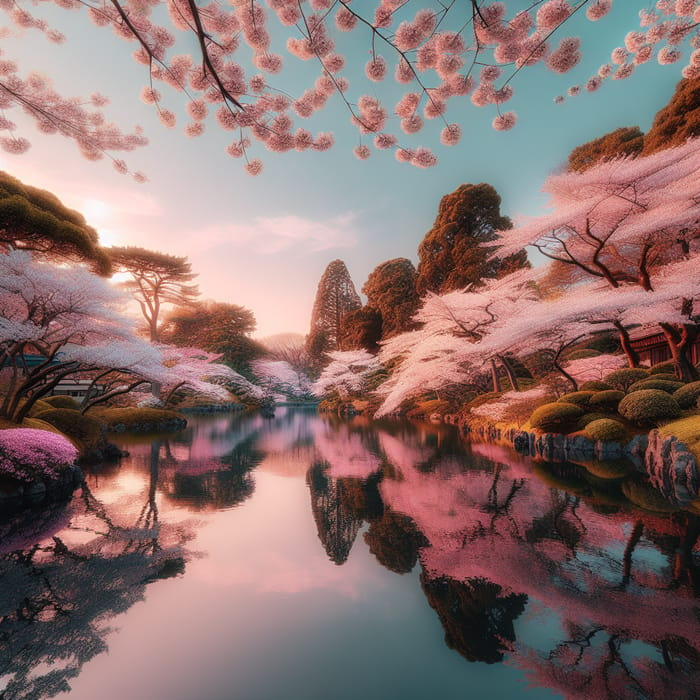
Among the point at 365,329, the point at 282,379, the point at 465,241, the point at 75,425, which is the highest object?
the point at 465,241

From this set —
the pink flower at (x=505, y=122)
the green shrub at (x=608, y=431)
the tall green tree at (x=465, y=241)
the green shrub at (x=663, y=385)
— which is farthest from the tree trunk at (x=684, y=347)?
the tall green tree at (x=465, y=241)

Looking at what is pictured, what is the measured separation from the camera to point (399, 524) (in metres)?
4.65

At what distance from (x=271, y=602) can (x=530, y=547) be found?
9.13 feet

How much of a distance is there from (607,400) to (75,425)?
577 inches

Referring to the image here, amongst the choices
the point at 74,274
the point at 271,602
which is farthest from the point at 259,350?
the point at 271,602

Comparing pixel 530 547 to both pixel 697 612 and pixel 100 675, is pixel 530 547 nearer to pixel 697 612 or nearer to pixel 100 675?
pixel 697 612

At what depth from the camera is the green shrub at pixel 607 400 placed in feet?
31.5

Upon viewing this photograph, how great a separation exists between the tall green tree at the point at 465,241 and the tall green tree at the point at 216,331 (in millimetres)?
20233

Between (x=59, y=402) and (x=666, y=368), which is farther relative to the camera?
(x=59, y=402)

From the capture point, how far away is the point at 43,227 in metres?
8.66

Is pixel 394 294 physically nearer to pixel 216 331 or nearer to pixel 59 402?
pixel 216 331

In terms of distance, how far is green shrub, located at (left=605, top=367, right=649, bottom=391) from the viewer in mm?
10594

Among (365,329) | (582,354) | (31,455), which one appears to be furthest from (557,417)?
(365,329)

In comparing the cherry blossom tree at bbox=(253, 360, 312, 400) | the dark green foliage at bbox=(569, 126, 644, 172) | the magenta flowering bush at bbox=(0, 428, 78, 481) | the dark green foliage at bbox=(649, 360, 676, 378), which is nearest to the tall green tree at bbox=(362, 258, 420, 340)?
the cherry blossom tree at bbox=(253, 360, 312, 400)
